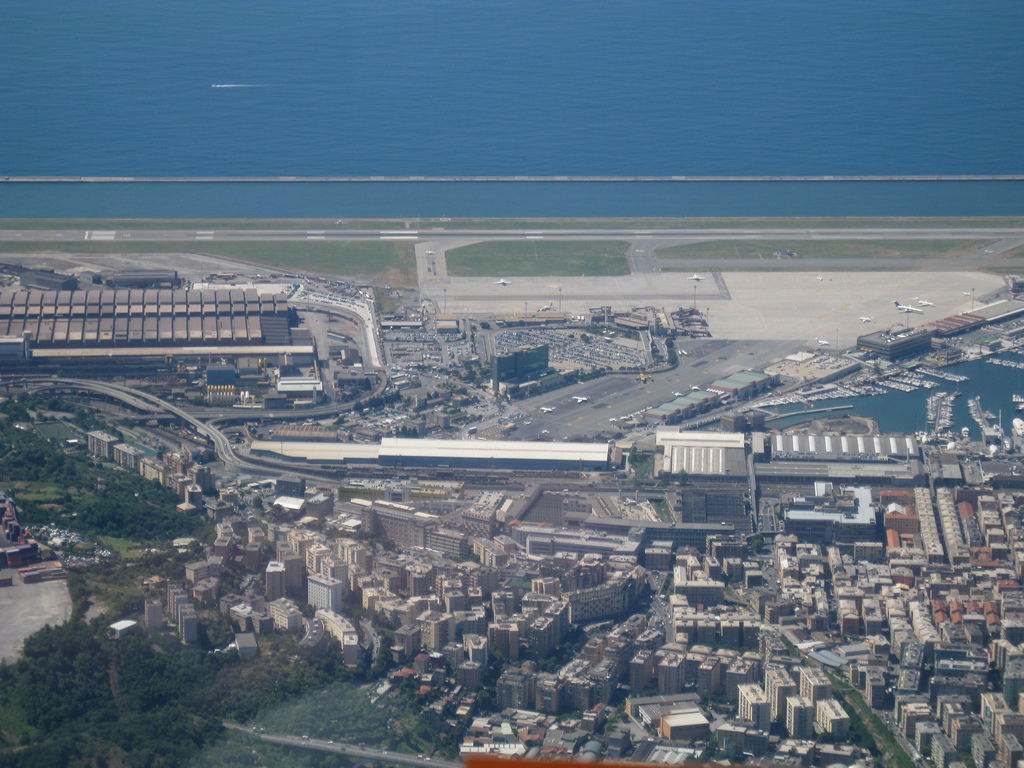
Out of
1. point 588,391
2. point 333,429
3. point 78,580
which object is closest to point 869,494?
point 588,391

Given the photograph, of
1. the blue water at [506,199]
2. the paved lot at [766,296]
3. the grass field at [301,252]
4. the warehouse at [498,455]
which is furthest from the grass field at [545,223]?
the warehouse at [498,455]

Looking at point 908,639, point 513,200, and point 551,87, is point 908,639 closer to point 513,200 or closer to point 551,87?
point 513,200

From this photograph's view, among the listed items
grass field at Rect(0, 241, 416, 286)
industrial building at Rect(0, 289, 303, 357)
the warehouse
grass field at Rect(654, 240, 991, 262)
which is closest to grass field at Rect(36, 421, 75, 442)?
industrial building at Rect(0, 289, 303, 357)

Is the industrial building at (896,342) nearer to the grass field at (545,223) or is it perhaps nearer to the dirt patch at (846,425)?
the dirt patch at (846,425)

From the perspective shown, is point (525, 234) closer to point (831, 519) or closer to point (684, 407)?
point (684, 407)

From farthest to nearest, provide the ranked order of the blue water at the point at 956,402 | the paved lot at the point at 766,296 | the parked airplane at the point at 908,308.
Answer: the parked airplane at the point at 908,308
the paved lot at the point at 766,296
the blue water at the point at 956,402

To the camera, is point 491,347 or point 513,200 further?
point 513,200

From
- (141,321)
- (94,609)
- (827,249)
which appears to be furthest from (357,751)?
(827,249)
